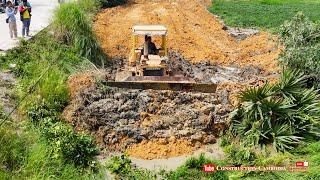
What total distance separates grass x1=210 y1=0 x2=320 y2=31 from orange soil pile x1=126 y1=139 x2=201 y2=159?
14.0m

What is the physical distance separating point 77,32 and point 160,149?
7.94 meters

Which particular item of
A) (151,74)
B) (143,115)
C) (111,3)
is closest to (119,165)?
(143,115)

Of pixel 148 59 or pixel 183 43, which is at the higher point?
pixel 148 59

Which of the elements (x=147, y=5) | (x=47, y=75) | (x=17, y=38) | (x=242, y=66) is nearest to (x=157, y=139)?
(x=47, y=75)

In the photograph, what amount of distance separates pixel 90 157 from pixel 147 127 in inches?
83.3

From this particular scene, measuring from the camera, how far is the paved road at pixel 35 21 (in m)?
21.2

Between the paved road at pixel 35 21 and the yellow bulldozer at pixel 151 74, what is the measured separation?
496 cm

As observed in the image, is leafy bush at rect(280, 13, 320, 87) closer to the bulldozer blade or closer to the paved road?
the bulldozer blade

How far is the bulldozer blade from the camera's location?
16844mm

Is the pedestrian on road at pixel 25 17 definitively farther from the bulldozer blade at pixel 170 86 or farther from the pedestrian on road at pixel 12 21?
the bulldozer blade at pixel 170 86

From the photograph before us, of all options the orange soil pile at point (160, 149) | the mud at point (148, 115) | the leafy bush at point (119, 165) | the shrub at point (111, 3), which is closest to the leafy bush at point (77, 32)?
the mud at point (148, 115)

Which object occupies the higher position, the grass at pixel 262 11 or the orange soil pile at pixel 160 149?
the grass at pixel 262 11

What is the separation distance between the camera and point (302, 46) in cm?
1759

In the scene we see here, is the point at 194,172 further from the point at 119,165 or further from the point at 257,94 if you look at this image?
the point at 257,94
